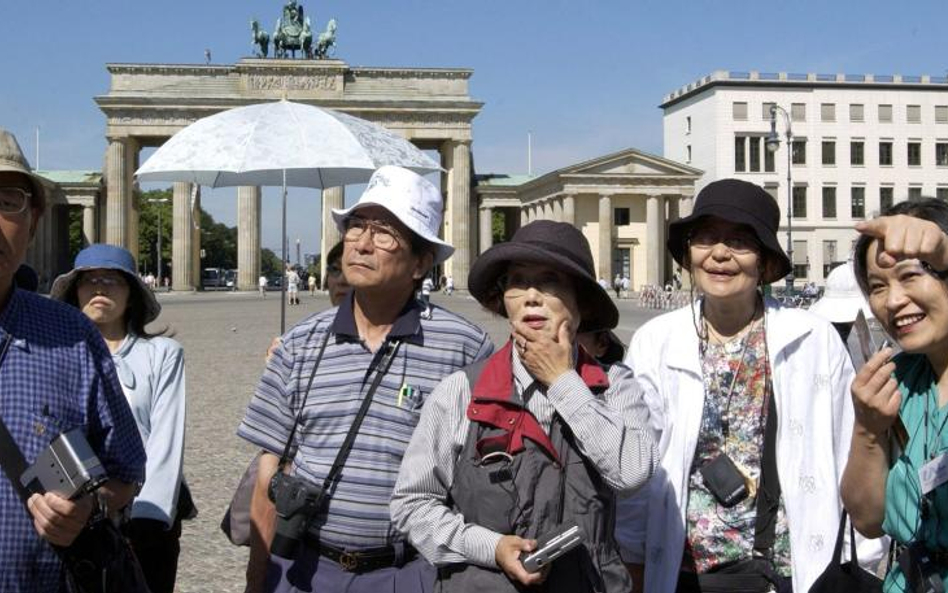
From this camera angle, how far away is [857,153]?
85.2 meters

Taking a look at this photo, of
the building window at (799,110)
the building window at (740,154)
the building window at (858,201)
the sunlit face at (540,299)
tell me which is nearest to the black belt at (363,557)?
the sunlit face at (540,299)

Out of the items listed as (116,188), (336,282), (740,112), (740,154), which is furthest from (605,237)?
(336,282)

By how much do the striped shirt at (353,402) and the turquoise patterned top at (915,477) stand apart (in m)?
1.44

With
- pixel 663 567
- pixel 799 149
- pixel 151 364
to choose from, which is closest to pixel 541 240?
pixel 663 567

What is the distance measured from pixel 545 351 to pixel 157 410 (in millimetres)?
2127

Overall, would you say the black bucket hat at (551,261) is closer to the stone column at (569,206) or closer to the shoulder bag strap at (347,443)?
the shoulder bag strap at (347,443)

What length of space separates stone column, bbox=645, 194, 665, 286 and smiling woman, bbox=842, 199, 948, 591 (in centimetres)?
7315

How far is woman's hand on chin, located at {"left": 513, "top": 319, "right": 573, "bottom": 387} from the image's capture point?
2.98 meters

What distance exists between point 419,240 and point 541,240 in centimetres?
75

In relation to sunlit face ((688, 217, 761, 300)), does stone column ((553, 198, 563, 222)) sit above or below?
above

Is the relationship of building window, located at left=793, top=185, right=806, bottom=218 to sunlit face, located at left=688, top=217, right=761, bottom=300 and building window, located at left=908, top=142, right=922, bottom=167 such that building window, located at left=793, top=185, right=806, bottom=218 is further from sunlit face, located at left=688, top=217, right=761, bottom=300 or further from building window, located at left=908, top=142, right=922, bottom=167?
sunlit face, located at left=688, top=217, right=761, bottom=300

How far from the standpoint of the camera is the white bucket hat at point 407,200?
370cm

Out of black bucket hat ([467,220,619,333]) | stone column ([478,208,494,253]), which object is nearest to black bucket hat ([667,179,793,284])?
black bucket hat ([467,220,619,333])

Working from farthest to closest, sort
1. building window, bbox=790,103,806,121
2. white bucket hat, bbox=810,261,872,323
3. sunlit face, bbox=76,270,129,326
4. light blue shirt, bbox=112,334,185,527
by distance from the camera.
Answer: building window, bbox=790,103,806,121 → white bucket hat, bbox=810,261,872,323 → sunlit face, bbox=76,270,129,326 → light blue shirt, bbox=112,334,185,527
